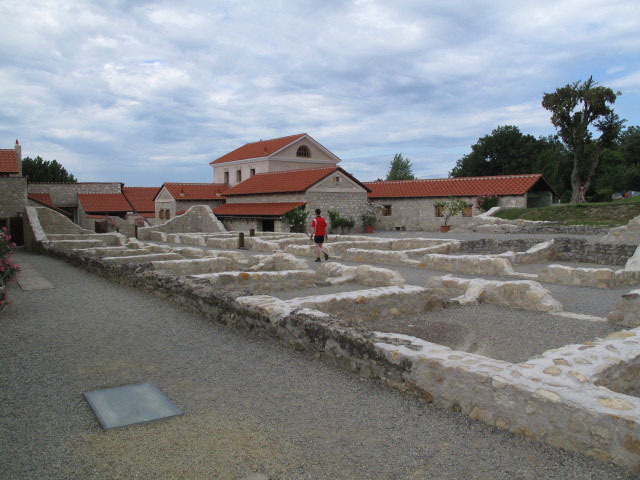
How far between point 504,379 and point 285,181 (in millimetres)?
32719

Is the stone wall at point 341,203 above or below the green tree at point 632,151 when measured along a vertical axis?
below

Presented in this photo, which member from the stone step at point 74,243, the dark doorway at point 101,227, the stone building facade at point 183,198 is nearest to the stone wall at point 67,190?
the stone building facade at point 183,198

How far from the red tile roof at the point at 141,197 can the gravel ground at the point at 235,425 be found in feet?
140

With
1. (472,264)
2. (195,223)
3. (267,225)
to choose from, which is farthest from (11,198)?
(472,264)

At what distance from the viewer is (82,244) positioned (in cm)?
2159

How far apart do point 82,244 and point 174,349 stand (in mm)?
17826

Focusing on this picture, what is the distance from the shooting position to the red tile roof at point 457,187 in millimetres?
31766

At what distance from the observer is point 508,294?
8.88 metres

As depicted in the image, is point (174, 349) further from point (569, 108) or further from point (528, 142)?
point (528, 142)

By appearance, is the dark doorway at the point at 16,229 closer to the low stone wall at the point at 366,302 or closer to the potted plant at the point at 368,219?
the potted plant at the point at 368,219

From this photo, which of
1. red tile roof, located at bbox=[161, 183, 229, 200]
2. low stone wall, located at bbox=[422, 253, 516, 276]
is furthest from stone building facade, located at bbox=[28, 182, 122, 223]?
low stone wall, located at bbox=[422, 253, 516, 276]

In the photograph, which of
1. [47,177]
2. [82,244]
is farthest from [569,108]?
[47,177]

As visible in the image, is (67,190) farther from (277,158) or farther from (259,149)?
(277,158)

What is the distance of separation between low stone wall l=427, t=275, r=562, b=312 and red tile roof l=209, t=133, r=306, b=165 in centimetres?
3739
